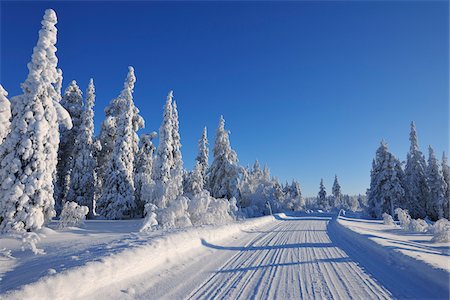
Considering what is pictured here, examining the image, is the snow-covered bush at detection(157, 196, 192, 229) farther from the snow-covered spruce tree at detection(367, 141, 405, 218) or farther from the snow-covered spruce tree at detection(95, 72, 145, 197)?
the snow-covered spruce tree at detection(367, 141, 405, 218)

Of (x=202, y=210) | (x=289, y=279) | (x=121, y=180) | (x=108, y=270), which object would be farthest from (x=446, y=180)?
(x=108, y=270)

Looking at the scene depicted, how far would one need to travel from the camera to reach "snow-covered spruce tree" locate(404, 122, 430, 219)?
4294 centimetres

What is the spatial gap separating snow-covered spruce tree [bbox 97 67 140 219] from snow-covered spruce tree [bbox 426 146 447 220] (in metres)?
45.1

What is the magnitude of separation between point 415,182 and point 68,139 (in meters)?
51.1

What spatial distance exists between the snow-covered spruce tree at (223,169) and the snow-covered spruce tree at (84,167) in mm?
17103

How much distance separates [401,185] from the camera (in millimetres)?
42531

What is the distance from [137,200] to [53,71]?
17.7 metres

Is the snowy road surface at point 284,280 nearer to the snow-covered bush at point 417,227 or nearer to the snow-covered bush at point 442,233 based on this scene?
the snow-covered bush at point 442,233

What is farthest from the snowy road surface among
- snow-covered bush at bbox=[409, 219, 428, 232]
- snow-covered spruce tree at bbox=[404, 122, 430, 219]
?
snow-covered spruce tree at bbox=[404, 122, 430, 219]

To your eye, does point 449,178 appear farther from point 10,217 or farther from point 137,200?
point 10,217

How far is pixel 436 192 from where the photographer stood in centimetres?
4312

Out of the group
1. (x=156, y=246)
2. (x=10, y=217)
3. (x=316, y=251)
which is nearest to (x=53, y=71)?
(x=10, y=217)

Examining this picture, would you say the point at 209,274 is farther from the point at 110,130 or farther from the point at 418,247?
the point at 110,130

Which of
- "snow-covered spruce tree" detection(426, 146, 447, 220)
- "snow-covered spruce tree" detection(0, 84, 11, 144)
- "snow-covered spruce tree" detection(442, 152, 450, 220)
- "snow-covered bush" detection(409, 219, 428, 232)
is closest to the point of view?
"snow-covered spruce tree" detection(0, 84, 11, 144)
